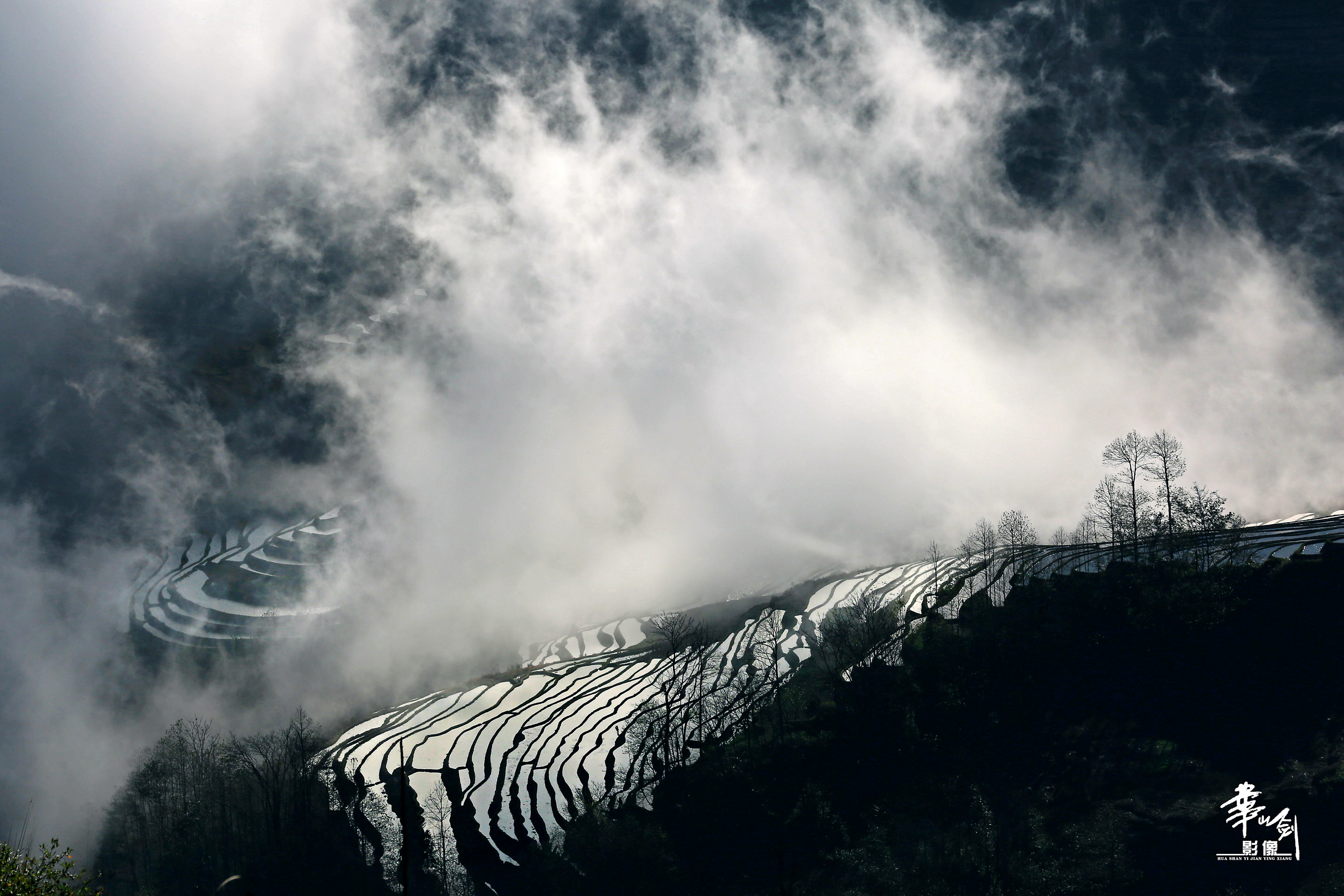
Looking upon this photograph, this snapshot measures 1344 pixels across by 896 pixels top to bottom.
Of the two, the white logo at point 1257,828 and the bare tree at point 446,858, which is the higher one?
the white logo at point 1257,828

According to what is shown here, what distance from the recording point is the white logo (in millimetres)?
135500

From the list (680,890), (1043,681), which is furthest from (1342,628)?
(680,890)

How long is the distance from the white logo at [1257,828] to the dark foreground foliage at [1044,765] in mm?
1067

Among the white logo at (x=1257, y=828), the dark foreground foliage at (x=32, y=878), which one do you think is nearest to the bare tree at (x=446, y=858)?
the dark foreground foliage at (x=32, y=878)

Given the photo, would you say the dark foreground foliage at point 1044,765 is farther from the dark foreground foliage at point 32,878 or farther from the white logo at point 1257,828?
the dark foreground foliage at point 32,878

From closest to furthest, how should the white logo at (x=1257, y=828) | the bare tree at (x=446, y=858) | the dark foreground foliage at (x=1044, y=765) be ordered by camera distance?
the white logo at (x=1257, y=828), the dark foreground foliage at (x=1044, y=765), the bare tree at (x=446, y=858)

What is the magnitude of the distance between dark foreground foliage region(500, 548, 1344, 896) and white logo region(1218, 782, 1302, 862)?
3.50 ft

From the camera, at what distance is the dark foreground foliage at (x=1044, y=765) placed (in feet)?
467

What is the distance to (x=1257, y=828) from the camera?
141375 millimetres

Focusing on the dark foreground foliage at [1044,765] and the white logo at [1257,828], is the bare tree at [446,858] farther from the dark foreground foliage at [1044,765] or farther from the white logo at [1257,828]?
the white logo at [1257,828]

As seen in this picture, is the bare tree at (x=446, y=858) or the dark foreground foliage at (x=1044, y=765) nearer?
the dark foreground foliage at (x=1044, y=765)

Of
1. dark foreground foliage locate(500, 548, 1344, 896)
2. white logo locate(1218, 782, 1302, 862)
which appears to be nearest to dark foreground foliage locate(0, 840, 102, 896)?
dark foreground foliage locate(500, 548, 1344, 896)

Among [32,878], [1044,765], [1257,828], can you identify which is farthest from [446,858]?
[1257,828]

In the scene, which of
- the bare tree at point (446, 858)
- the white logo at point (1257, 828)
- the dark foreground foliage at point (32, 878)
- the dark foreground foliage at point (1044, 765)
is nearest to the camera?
the dark foreground foliage at point (32, 878)
